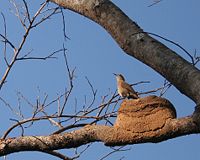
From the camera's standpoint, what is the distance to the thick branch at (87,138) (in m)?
2.20

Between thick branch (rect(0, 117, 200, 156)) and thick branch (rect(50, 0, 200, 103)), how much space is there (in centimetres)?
30

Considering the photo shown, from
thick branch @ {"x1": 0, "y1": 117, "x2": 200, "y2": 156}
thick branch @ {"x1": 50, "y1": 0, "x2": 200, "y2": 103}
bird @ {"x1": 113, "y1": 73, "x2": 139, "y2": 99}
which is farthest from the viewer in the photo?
bird @ {"x1": 113, "y1": 73, "x2": 139, "y2": 99}

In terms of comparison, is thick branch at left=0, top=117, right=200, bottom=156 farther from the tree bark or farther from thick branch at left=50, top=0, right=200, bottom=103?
thick branch at left=50, top=0, right=200, bottom=103

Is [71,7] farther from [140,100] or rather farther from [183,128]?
[183,128]

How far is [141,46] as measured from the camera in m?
2.11

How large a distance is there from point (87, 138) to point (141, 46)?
2.18ft

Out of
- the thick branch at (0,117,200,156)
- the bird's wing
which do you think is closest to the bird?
the bird's wing

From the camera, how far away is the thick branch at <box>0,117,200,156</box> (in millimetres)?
2195

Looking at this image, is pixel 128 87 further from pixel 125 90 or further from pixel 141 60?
pixel 141 60

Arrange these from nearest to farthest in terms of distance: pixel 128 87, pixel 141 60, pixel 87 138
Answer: pixel 141 60
pixel 87 138
pixel 128 87

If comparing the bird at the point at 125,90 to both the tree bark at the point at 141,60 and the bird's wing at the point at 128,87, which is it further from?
the tree bark at the point at 141,60

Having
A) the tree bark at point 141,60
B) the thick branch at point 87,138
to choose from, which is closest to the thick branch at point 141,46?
the tree bark at point 141,60

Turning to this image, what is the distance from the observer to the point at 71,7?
2.74 m

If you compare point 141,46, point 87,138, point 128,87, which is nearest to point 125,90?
point 128,87
